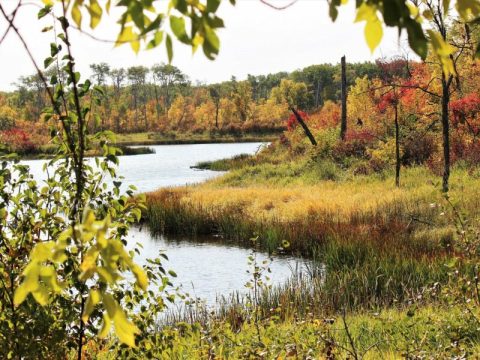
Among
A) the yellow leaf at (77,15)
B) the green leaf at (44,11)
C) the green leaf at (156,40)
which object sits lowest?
the green leaf at (156,40)

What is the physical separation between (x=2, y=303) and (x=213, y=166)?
32840 mm

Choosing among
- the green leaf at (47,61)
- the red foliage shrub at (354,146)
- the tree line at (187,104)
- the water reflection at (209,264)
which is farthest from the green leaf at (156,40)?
the tree line at (187,104)

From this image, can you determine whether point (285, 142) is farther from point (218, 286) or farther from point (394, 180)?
point (218, 286)

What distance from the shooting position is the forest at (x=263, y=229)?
157 cm

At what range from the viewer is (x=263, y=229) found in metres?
14.3

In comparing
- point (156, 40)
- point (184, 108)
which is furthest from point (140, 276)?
point (184, 108)

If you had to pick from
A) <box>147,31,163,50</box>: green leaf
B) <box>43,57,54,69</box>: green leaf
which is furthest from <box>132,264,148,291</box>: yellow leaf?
<box>43,57,54,69</box>: green leaf

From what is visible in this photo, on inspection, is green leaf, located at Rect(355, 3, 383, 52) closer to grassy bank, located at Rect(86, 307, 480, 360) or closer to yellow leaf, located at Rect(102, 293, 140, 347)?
yellow leaf, located at Rect(102, 293, 140, 347)

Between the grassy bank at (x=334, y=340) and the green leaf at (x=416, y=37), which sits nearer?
the green leaf at (x=416, y=37)

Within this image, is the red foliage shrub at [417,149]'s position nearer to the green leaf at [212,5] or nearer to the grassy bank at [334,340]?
the grassy bank at [334,340]

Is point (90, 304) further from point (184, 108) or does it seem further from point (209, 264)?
point (184, 108)

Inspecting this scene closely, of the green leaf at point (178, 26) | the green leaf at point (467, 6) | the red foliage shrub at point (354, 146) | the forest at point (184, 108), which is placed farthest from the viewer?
the forest at point (184, 108)

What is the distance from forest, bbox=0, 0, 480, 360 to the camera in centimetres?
157

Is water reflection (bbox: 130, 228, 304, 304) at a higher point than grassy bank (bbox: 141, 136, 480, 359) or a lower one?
lower
